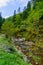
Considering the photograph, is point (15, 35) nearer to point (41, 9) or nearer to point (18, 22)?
point (18, 22)

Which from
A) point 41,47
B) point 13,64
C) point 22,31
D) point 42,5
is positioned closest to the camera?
point 13,64

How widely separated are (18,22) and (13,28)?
5837 mm

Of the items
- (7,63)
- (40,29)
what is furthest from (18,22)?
(7,63)

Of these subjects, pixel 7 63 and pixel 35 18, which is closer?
pixel 7 63

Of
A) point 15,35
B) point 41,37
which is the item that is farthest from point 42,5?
point 15,35

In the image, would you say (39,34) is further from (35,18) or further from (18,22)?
(18,22)

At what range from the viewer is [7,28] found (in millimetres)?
87312

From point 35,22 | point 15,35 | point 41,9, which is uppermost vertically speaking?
point 41,9

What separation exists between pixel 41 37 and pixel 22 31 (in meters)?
35.7

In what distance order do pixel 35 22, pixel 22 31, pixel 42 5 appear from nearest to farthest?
pixel 42 5, pixel 35 22, pixel 22 31

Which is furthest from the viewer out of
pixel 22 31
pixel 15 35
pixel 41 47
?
pixel 15 35

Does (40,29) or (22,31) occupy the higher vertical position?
(40,29)

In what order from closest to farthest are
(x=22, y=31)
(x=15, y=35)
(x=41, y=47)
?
(x=41, y=47) < (x=22, y=31) < (x=15, y=35)

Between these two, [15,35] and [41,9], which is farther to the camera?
[15,35]
